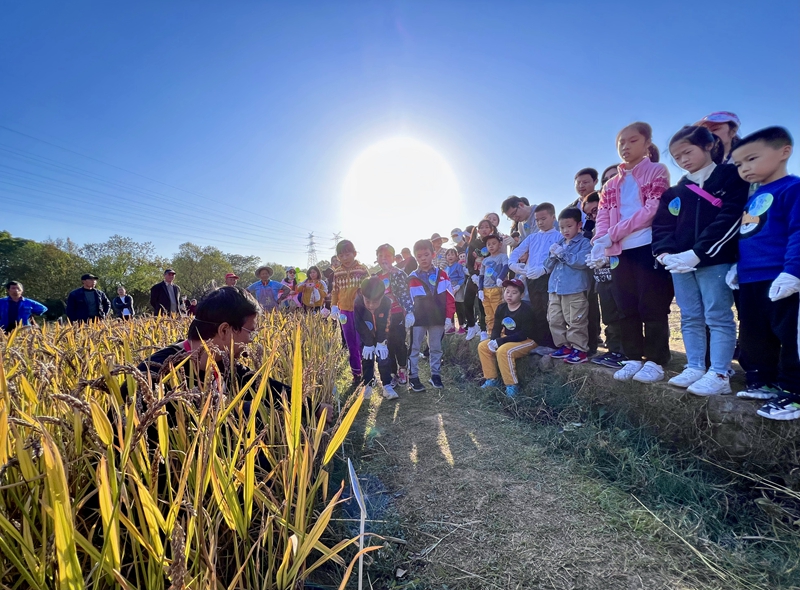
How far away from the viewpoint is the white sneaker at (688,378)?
2.20 metres

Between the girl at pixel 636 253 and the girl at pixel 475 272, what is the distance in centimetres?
208

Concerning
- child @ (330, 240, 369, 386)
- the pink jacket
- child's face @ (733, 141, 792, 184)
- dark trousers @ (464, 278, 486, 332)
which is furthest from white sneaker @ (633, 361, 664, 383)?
dark trousers @ (464, 278, 486, 332)

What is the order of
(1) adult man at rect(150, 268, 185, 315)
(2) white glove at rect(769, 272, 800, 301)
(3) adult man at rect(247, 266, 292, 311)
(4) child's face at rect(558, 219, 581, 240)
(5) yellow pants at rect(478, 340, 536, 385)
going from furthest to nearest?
(3) adult man at rect(247, 266, 292, 311) → (1) adult man at rect(150, 268, 185, 315) → (5) yellow pants at rect(478, 340, 536, 385) → (4) child's face at rect(558, 219, 581, 240) → (2) white glove at rect(769, 272, 800, 301)

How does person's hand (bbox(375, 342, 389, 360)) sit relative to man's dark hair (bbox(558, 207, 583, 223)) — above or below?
below

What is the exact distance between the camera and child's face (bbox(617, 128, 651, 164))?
269 centimetres

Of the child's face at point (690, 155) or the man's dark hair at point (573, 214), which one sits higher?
the child's face at point (690, 155)

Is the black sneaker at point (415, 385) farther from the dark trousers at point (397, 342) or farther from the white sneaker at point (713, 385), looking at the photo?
the white sneaker at point (713, 385)

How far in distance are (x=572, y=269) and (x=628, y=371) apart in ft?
3.56

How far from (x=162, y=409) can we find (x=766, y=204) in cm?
289

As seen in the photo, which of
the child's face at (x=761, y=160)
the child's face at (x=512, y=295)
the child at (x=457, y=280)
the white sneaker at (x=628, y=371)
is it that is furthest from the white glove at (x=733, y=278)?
the child at (x=457, y=280)

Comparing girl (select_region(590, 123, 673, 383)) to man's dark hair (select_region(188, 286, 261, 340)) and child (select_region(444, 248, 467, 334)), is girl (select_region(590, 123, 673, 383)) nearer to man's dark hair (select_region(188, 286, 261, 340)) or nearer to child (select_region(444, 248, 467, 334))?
man's dark hair (select_region(188, 286, 261, 340))

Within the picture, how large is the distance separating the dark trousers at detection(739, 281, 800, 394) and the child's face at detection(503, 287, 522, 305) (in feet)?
5.80

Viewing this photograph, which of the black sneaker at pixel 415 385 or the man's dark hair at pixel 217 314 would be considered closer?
the man's dark hair at pixel 217 314

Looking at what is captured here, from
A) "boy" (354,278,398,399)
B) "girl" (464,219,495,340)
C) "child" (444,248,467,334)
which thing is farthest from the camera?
"child" (444,248,467,334)
